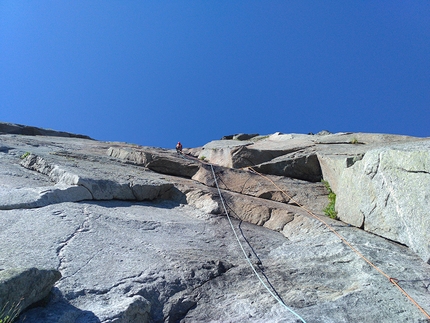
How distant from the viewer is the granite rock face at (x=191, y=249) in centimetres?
514

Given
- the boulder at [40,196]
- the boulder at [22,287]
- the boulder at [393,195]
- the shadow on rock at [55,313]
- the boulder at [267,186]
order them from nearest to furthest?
the boulder at [22,287] < the shadow on rock at [55,313] < the boulder at [393,195] < the boulder at [40,196] < the boulder at [267,186]

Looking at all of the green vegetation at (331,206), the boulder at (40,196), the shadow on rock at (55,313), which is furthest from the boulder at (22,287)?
the green vegetation at (331,206)

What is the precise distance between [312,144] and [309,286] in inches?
346

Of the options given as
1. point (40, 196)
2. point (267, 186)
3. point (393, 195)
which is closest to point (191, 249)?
point (40, 196)

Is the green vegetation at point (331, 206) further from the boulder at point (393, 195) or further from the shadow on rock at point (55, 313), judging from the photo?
the shadow on rock at point (55, 313)

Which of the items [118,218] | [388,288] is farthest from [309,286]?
[118,218]

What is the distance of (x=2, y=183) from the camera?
337 inches

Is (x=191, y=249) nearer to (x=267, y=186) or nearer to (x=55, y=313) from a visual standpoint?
(x=55, y=313)

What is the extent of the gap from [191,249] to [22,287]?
3.37m

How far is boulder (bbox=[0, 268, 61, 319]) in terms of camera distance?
3.96 meters

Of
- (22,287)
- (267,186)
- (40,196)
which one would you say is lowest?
(22,287)

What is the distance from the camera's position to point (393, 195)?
7.32m

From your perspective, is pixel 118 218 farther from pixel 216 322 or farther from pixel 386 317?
pixel 386 317

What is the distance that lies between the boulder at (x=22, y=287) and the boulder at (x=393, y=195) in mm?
6068
